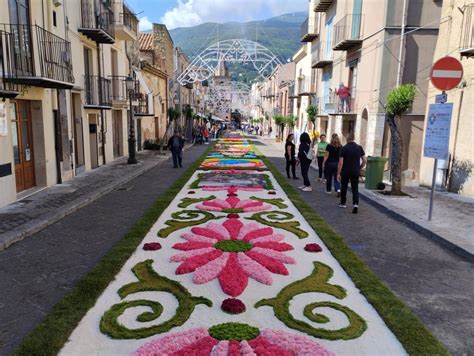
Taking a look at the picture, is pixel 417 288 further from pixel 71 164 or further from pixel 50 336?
pixel 71 164

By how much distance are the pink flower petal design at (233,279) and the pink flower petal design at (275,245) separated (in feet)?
2.89

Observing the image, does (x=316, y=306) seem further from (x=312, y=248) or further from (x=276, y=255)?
(x=312, y=248)

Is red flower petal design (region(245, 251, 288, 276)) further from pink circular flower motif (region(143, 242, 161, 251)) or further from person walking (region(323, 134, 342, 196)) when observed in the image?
person walking (region(323, 134, 342, 196))

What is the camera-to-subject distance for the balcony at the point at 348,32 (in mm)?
18681

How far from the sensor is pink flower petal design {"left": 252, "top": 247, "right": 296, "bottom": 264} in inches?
236

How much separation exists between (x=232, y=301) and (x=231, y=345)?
2.73ft

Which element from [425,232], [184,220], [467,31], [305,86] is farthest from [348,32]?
[184,220]

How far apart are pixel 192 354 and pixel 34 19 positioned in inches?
442

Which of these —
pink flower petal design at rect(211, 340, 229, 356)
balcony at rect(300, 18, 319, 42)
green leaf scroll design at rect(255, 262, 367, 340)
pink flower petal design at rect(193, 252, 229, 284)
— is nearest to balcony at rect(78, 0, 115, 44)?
pink flower petal design at rect(193, 252, 229, 284)

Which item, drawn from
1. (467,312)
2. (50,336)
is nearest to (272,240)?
(467,312)

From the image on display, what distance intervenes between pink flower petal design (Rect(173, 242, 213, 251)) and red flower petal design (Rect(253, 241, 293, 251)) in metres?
0.88

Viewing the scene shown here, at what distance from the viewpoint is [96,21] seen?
52.9 feet

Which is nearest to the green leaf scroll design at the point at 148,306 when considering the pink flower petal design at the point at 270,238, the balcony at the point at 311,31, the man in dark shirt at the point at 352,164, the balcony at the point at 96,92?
the pink flower petal design at the point at 270,238

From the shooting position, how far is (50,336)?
3848mm
